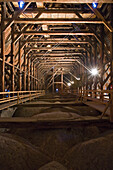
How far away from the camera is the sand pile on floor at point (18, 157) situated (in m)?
2.70

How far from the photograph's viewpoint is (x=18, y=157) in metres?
2.89

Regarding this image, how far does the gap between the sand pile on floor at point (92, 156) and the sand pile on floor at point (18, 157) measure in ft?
2.34

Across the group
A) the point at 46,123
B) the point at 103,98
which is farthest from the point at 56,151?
the point at 103,98

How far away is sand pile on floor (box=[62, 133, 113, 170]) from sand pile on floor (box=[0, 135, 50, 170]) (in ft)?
2.34

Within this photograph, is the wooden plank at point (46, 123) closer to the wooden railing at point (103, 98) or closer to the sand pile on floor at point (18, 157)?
the wooden railing at point (103, 98)

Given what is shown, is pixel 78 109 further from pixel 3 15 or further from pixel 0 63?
pixel 3 15

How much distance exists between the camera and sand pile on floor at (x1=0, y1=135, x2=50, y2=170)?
2.70 m

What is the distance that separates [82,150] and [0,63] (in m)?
7.68

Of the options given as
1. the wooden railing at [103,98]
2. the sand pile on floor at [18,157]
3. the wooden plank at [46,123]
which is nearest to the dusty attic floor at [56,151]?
the sand pile on floor at [18,157]

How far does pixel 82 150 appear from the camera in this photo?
3189 mm

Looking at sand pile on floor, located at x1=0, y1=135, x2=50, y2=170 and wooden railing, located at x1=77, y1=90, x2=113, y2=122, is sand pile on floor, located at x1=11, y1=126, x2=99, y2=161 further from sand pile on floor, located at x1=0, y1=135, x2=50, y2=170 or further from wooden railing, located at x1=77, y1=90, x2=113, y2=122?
wooden railing, located at x1=77, y1=90, x2=113, y2=122

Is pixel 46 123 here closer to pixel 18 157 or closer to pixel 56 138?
pixel 56 138

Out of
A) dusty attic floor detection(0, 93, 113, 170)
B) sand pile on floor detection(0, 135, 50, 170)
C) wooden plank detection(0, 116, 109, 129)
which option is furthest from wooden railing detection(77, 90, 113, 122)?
sand pile on floor detection(0, 135, 50, 170)

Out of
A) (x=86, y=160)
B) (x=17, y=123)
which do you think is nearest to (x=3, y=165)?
(x=17, y=123)
